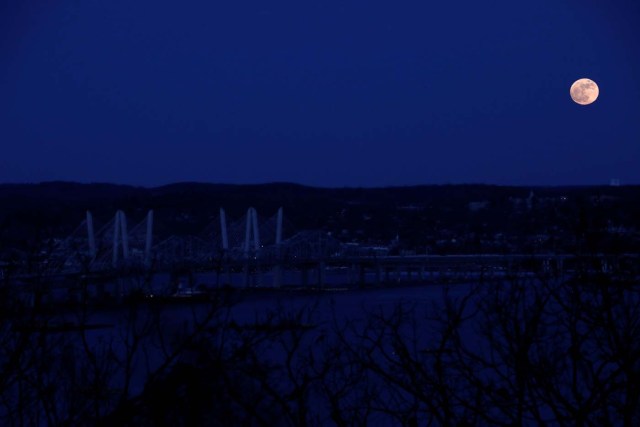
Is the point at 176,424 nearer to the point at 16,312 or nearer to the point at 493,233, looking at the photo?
the point at 16,312

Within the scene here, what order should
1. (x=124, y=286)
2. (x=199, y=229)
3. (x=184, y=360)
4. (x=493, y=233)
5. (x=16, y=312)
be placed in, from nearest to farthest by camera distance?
(x=184, y=360) → (x=16, y=312) → (x=124, y=286) → (x=493, y=233) → (x=199, y=229)

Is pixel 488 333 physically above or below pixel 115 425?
above

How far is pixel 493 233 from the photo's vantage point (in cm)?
2925

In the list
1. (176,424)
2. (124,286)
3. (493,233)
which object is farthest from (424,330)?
(493,233)

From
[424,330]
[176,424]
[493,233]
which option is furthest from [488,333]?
[493,233]

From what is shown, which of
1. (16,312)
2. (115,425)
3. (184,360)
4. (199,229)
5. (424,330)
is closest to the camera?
(115,425)

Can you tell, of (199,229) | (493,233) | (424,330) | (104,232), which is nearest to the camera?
(424,330)

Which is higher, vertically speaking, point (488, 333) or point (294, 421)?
point (488, 333)

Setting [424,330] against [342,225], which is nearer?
[424,330]

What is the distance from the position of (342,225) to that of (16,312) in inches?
1484

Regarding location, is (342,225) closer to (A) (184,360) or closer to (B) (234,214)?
(B) (234,214)

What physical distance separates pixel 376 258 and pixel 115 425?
1240 inches

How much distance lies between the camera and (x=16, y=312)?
486 centimetres

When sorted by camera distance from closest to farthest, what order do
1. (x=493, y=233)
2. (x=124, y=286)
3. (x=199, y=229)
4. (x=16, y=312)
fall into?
(x=16, y=312), (x=124, y=286), (x=493, y=233), (x=199, y=229)
